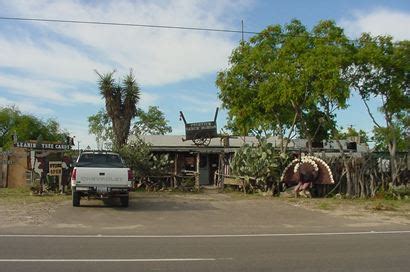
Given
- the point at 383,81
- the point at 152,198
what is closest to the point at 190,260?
the point at 152,198

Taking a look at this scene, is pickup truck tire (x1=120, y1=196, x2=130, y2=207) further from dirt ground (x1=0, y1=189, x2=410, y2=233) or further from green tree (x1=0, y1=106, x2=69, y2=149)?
green tree (x1=0, y1=106, x2=69, y2=149)

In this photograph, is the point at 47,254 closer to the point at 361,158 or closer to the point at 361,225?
the point at 361,225

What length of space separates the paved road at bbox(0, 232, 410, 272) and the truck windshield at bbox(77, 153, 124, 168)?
6722 millimetres

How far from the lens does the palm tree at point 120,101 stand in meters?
25.8

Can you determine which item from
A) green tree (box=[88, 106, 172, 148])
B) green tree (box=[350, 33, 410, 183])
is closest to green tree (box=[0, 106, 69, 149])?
green tree (box=[88, 106, 172, 148])

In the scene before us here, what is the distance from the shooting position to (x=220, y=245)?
34.3 ft

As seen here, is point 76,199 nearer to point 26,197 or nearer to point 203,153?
point 26,197

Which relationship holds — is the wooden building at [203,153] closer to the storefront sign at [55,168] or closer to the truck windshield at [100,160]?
the storefront sign at [55,168]

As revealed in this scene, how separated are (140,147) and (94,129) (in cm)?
4613

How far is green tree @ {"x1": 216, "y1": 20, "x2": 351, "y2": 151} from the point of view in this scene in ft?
71.4

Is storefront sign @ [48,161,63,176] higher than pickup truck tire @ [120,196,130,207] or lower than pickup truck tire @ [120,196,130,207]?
higher

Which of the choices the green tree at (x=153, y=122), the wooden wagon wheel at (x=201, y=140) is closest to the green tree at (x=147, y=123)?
the green tree at (x=153, y=122)

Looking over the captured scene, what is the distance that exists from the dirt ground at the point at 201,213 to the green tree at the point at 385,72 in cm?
461

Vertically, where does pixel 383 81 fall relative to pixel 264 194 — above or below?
above
